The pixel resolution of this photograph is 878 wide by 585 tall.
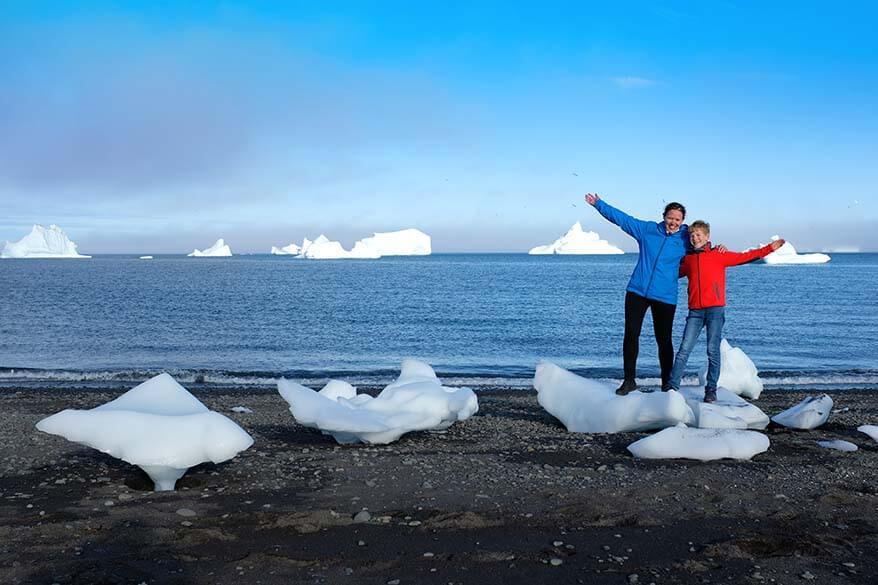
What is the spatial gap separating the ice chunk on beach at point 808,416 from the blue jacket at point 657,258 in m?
1.75

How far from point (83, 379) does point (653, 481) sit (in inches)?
579

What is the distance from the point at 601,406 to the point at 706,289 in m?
1.86

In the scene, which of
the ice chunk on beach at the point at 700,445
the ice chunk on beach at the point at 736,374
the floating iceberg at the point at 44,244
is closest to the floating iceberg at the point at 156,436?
the ice chunk on beach at the point at 700,445

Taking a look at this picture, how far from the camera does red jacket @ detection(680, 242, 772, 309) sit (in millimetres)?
8656

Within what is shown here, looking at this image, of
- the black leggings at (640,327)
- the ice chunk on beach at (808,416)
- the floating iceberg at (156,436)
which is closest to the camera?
the floating iceberg at (156,436)

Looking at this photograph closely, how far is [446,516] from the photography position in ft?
17.0

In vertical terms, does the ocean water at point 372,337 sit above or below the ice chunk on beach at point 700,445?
below

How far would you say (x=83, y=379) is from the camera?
17141 mm

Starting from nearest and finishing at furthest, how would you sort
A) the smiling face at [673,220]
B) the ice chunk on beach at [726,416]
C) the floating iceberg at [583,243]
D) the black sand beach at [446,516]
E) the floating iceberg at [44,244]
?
the black sand beach at [446,516], the ice chunk on beach at [726,416], the smiling face at [673,220], the floating iceberg at [44,244], the floating iceberg at [583,243]

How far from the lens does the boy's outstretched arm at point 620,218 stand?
895cm

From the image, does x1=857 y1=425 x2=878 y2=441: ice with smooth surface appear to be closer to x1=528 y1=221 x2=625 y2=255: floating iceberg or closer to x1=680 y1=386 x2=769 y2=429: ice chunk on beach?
x1=680 y1=386 x2=769 y2=429: ice chunk on beach

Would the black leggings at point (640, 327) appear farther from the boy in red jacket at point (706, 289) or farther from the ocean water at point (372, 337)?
the ocean water at point (372, 337)

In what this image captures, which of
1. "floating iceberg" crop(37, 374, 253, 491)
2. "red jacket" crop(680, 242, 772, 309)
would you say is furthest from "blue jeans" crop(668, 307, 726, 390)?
"floating iceberg" crop(37, 374, 253, 491)

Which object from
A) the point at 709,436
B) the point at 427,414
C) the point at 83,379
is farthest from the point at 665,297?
the point at 83,379
